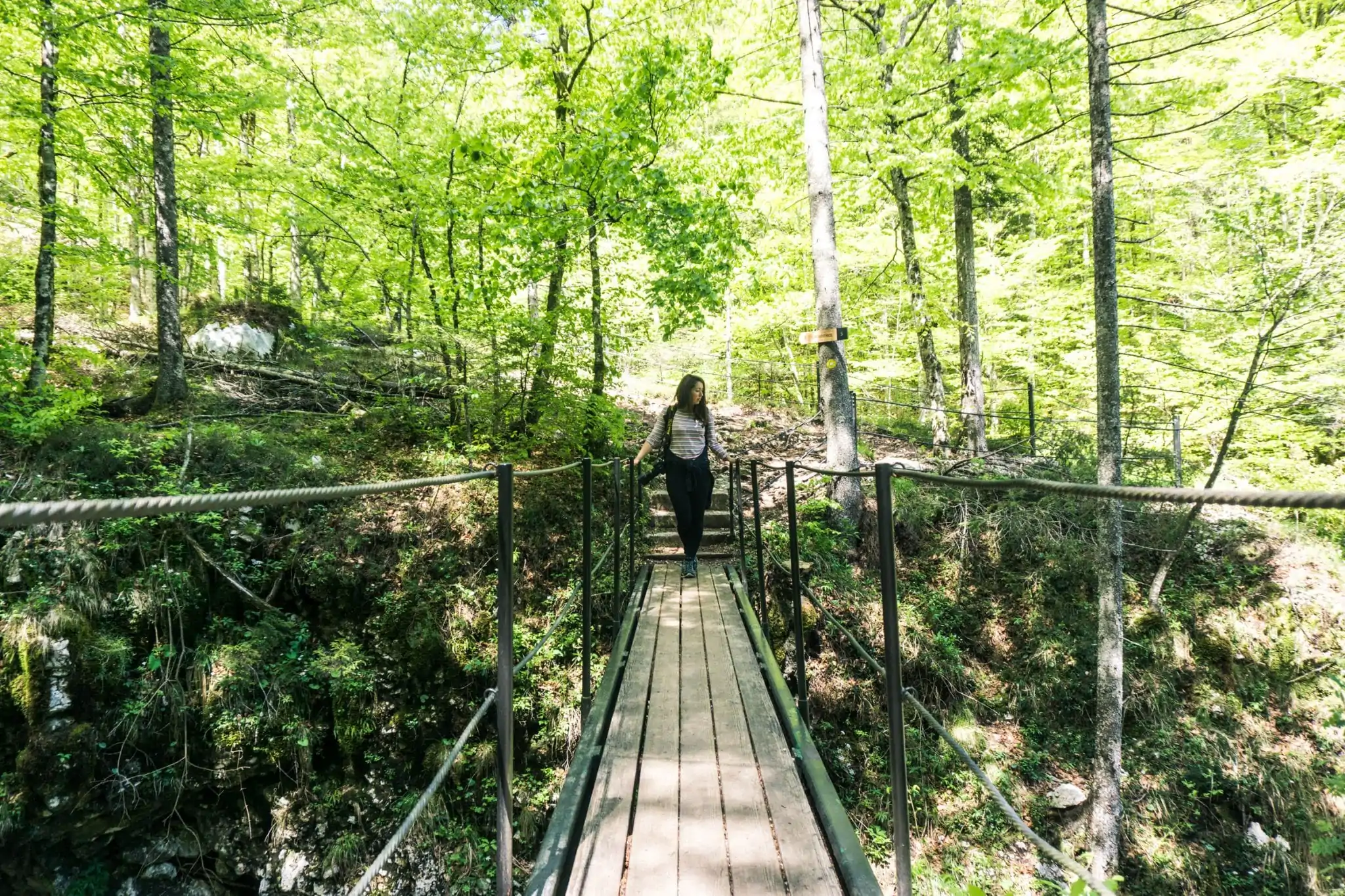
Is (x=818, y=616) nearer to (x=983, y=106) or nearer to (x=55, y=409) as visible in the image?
(x=983, y=106)

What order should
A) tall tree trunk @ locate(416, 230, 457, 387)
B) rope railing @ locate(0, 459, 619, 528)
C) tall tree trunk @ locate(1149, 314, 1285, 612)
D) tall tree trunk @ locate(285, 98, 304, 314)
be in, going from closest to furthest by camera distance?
rope railing @ locate(0, 459, 619, 528) < tall tree trunk @ locate(1149, 314, 1285, 612) < tall tree trunk @ locate(416, 230, 457, 387) < tall tree trunk @ locate(285, 98, 304, 314)

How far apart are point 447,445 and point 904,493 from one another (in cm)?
573

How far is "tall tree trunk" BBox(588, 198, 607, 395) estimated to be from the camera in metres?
6.96

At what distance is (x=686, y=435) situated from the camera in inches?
200

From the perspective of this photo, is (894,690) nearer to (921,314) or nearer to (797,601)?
(797,601)

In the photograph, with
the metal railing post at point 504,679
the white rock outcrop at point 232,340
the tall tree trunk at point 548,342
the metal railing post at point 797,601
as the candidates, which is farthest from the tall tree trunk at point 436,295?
the metal railing post at point 504,679

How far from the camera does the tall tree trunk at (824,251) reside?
247 inches

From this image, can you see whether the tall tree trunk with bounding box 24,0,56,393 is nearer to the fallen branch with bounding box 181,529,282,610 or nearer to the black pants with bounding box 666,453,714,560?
the fallen branch with bounding box 181,529,282,610

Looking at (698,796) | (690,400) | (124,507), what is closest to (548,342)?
(690,400)

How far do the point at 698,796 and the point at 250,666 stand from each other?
14.0ft

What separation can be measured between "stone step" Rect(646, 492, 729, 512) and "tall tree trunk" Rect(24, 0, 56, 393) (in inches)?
246

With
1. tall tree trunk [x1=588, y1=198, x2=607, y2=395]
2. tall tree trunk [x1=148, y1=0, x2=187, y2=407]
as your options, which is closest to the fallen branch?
tall tree trunk [x1=148, y1=0, x2=187, y2=407]

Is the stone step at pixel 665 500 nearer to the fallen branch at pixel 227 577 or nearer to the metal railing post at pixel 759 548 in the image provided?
the metal railing post at pixel 759 548

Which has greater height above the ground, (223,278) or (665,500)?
(223,278)
